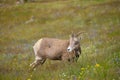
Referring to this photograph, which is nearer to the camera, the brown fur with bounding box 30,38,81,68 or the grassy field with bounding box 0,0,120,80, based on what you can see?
the brown fur with bounding box 30,38,81,68

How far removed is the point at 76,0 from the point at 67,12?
27.0 ft

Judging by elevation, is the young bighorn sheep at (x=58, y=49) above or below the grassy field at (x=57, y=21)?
above

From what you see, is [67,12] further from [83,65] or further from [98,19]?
Answer: [83,65]

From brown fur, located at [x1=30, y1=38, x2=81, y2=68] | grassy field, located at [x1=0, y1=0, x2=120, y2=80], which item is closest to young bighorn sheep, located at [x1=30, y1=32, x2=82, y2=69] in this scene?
brown fur, located at [x1=30, y1=38, x2=81, y2=68]

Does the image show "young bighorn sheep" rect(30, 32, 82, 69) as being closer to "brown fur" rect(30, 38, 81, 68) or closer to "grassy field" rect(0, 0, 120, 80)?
"brown fur" rect(30, 38, 81, 68)

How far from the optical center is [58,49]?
15891mm

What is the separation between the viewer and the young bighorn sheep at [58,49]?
50.5 feet

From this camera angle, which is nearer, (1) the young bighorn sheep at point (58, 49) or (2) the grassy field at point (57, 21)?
(1) the young bighorn sheep at point (58, 49)

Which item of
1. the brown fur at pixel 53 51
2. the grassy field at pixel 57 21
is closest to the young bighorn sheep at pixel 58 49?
the brown fur at pixel 53 51

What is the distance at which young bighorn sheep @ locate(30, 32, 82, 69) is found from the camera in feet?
50.5

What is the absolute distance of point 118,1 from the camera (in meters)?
47.6

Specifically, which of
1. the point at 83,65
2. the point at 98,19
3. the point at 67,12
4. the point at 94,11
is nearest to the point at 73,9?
the point at 67,12

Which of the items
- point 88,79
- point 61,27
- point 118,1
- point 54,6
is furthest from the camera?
point 54,6

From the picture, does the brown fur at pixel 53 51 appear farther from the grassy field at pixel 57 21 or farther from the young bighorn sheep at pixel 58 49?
the grassy field at pixel 57 21
